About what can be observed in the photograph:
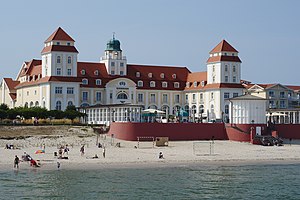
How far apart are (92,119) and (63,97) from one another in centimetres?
908

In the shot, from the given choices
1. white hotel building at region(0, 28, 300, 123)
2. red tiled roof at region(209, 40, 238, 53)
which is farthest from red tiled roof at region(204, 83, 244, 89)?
red tiled roof at region(209, 40, 238, 53)

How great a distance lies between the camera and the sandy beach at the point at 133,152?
54.2 meters

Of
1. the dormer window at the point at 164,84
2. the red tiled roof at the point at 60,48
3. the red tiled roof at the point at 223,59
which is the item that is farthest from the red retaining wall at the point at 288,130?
the red tiled roof at the point at 60,48

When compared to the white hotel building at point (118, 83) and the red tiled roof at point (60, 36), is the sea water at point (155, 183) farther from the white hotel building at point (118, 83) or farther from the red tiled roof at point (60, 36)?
the red tiled roof at point (60, 36)

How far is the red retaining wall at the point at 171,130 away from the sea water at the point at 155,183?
19.5 m

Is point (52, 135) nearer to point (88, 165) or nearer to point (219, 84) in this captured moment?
point (88, 165)

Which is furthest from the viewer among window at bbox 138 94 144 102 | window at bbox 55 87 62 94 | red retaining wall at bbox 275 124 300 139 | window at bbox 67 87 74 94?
window at bbox 138 94 144 102

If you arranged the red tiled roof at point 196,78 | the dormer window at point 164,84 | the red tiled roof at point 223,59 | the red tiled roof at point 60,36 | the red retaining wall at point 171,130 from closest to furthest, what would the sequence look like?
the red retaining wall at point 171,130
the red tiled roof at point 60,36
the red tiled roof at point 223,59
the red tiled roof at point 196,78
the dormer window at point 164,84

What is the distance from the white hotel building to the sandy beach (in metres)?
16.7

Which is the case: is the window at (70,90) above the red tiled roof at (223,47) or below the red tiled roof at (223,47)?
below

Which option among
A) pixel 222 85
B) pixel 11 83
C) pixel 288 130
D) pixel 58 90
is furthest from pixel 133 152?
pixel 11 83

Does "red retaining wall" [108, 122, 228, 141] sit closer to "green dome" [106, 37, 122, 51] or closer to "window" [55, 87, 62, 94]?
"window" [55, 87, 62, 94]

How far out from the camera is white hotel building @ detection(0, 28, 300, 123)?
9181 centimetres

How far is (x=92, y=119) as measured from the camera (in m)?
83.8
